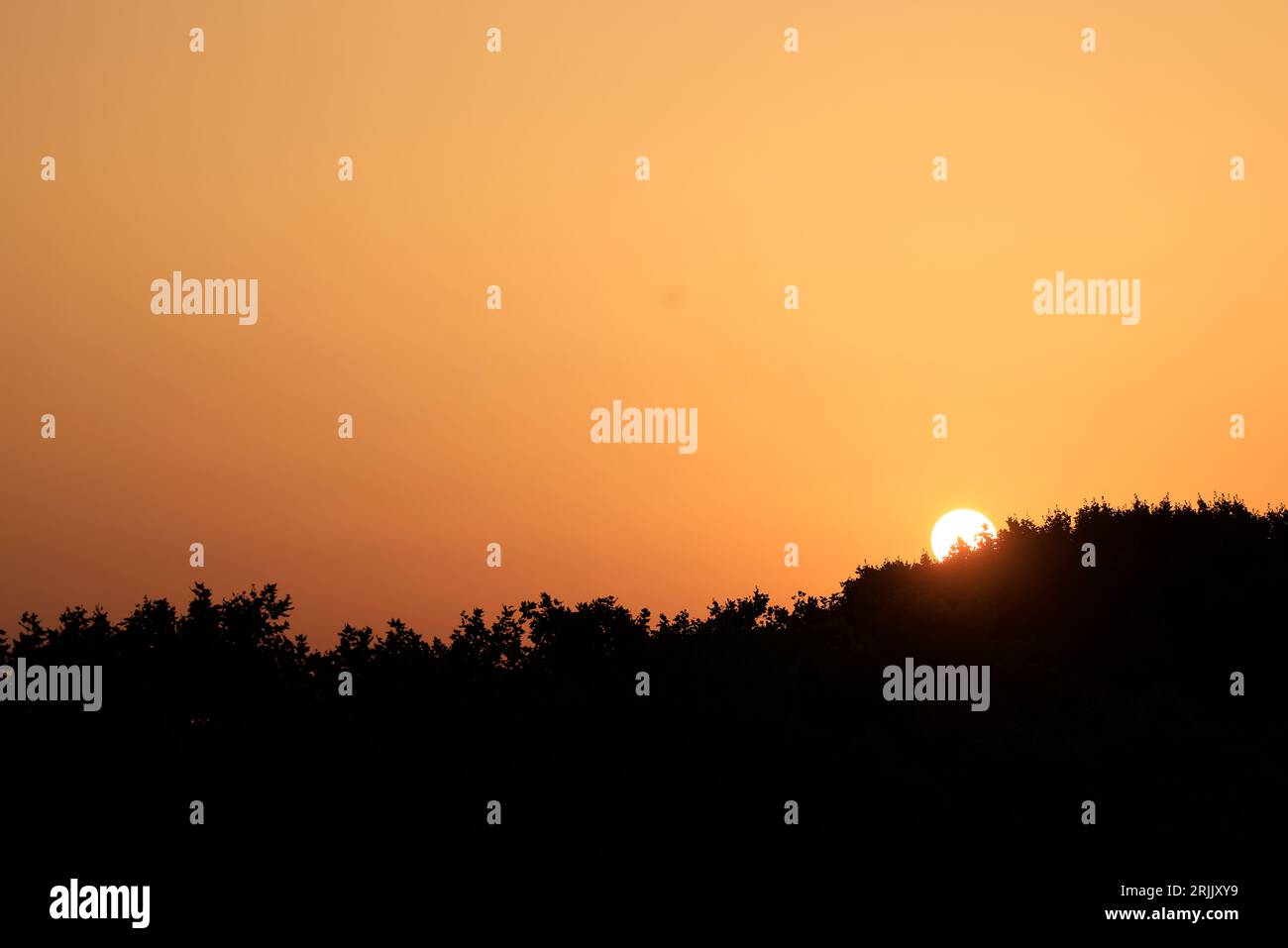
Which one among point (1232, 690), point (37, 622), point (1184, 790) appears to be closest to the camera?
point (37, 622)

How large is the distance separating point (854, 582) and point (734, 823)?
21.4m

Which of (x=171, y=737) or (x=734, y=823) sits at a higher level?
(x=171, y=737)

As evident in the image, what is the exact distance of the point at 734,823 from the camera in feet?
91.4

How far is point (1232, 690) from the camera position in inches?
1689

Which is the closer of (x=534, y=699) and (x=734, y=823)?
(x=734, y=823)
